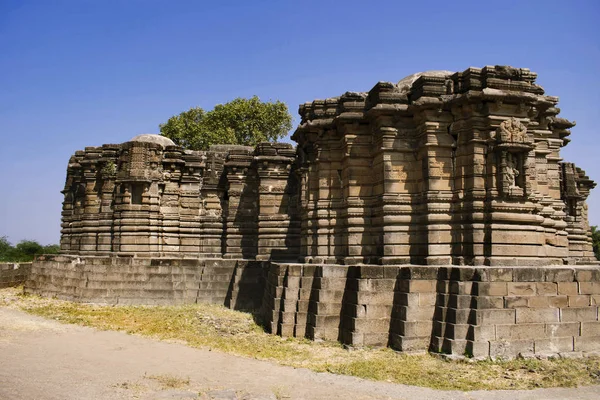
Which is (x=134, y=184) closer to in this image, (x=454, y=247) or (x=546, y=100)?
(x=454, y=247)

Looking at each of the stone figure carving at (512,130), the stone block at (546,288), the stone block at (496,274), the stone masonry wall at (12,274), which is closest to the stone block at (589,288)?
the stone block at (546,288)

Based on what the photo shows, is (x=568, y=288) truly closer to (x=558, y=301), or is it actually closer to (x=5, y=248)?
(x=558, y=301)

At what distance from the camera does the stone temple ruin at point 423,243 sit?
1044cm

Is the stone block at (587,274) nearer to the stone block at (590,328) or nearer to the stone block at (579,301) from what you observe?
the stone block at (579,301)

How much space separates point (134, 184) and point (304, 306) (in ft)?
37.2

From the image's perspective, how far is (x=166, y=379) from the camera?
8797 mm

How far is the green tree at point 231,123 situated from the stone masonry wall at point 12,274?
17.5 m

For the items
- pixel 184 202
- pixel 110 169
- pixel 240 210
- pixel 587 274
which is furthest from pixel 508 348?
pixel 110 169

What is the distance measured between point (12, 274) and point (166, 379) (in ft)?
63.7

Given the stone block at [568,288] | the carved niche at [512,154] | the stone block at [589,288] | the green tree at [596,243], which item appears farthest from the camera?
the green tree at [596,243]

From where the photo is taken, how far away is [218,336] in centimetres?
1272

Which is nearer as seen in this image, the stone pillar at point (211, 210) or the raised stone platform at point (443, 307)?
the raised stone platform at point (443, 307)

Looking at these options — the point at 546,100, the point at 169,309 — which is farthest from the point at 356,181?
the point at 169,309

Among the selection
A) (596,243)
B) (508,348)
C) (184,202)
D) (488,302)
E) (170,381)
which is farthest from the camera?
(596,243)
